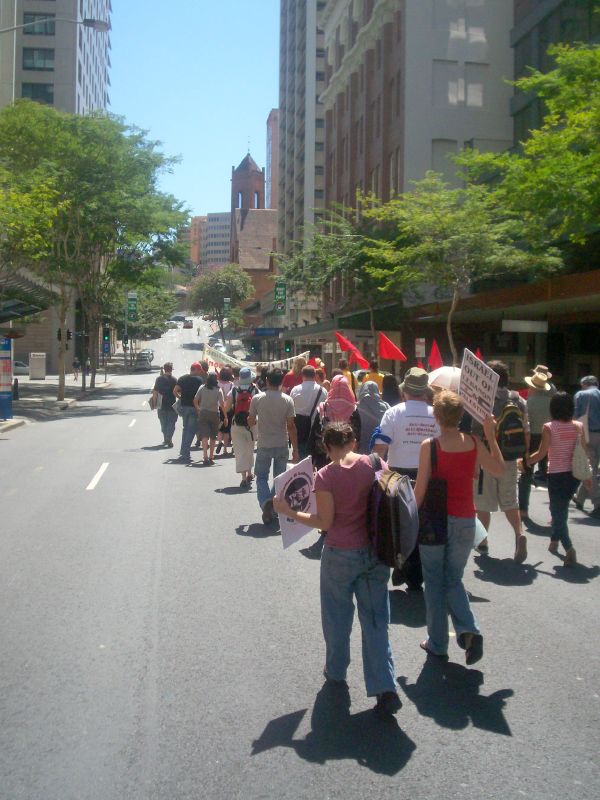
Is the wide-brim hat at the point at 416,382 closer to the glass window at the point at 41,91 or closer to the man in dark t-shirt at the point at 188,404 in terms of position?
the man in dark t-shirt at the point at 188,404

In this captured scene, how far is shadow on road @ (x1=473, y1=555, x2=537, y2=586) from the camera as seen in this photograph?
320 inches

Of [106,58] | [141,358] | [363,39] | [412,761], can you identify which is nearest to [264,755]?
[412,761]

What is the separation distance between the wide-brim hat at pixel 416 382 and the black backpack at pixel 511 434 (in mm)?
1644

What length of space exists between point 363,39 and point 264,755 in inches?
2017

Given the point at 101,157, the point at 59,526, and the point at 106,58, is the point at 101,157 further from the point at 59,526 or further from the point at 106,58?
the point at 106,58

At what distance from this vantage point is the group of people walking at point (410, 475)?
16.4 feet

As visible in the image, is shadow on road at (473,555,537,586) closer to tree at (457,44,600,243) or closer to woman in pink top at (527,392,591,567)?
woman in pink top at (527,392,591,567)

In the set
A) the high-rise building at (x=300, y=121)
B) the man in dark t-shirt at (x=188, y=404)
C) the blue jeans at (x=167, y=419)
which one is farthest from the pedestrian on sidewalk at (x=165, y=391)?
the high-rise building at (x=300, y=121)

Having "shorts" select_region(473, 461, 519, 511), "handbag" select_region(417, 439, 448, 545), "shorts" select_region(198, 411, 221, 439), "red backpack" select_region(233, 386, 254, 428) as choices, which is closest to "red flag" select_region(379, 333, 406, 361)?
"red backpack" select_region(233, 386, 254, 428)

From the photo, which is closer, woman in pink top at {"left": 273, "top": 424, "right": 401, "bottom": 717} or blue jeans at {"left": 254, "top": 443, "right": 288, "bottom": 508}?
woman in pink top at {"left": 273, "top": 424, "right": 401, "bottom": 717}

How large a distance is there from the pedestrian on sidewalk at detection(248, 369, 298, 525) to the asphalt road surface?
2.65ft

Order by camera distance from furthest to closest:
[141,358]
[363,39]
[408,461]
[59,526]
Result: [141,358] → [363,39] → [59,526] → [408,461]

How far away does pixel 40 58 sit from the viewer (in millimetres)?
73000

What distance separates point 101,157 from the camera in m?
36.2
